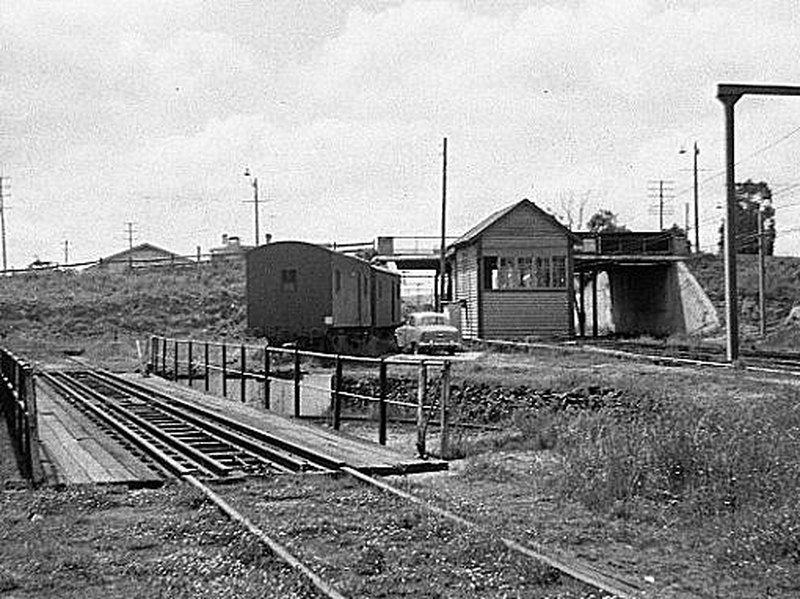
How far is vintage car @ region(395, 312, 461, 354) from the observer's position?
41.7 m

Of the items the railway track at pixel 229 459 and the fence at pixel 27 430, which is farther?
the fence at pixel 27 430

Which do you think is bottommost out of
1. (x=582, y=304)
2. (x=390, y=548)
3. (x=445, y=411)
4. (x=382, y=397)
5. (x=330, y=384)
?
(x=390, y=548)

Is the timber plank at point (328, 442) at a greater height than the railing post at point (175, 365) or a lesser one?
lesser

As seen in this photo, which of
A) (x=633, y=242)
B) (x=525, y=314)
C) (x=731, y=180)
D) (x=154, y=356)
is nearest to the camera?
(x=731, y=180)

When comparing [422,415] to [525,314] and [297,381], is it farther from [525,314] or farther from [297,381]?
[525,314]

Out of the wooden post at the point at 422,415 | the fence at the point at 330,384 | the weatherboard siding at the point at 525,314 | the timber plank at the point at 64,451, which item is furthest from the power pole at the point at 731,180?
the weatherboard siding at the point at 525,314

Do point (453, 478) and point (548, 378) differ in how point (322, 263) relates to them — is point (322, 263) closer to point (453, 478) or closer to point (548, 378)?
point (548, 378)

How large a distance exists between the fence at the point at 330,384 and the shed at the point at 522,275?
45.2 feet

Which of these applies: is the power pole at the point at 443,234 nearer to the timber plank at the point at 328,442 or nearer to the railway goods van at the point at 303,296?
the railway goods van at the point at 303,296

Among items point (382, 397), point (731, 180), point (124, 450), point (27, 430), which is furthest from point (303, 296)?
point (27, 430)

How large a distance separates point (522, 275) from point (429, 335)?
36.9 ft

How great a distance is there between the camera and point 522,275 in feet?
171

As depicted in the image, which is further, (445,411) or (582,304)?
(582,304)

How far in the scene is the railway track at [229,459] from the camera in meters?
7.97
